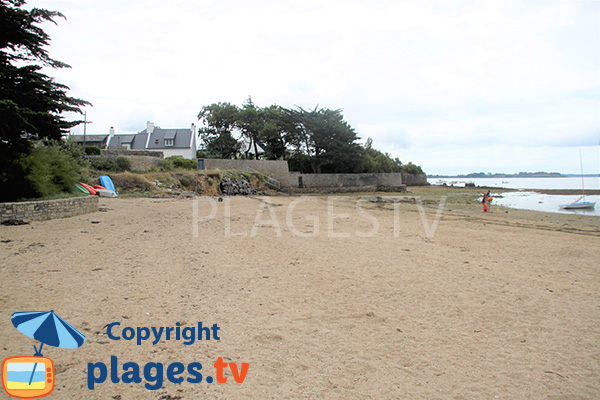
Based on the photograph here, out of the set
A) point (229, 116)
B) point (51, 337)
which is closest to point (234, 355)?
point (51, 337)

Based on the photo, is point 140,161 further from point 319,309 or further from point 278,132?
point 319,309

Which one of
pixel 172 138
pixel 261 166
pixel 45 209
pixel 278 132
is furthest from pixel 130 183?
pixel 172 138

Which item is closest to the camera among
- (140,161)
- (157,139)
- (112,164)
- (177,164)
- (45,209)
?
(45,209)

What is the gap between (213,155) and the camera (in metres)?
47.5

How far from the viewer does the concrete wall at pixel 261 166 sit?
3180 centimetres

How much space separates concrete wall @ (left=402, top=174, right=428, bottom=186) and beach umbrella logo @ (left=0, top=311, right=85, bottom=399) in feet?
184

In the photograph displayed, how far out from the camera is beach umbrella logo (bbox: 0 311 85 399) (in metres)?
2.76

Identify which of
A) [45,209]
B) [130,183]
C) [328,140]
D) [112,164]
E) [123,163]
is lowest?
[45,209]

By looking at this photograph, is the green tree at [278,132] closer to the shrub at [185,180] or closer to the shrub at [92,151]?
the shrub at [185,180]

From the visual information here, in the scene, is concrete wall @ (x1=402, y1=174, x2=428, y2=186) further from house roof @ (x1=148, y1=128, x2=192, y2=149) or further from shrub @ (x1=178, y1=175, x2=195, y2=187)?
shrub @ (x1=178, y1=175, x2=195, y2=187)

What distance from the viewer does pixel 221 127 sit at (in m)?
44.2

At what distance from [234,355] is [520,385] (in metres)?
2.78

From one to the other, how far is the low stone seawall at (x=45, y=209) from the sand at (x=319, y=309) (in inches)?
33.2

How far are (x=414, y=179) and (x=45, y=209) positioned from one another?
55.7 meters
